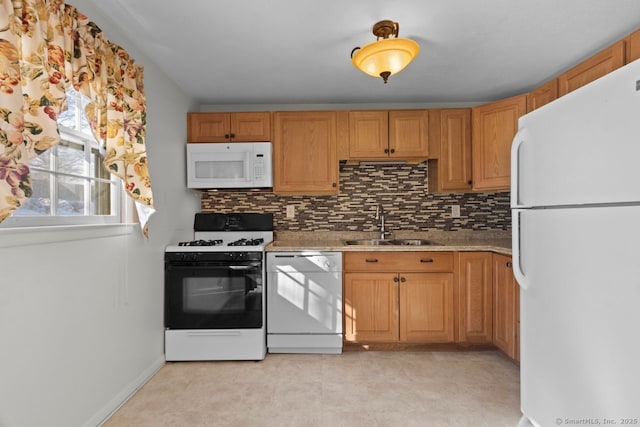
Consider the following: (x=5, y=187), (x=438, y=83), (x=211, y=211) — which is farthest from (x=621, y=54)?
(x=211, y=211)

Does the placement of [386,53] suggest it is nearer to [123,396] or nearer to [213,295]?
[213,295]

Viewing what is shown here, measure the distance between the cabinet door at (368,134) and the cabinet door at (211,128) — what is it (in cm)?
116

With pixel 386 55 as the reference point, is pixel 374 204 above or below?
below

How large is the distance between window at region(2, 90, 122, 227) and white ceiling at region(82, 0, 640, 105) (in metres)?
0.70

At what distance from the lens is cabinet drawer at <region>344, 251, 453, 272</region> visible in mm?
2691

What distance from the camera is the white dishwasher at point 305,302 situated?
2.65m

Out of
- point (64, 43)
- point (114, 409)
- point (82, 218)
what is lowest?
point (114, 409)

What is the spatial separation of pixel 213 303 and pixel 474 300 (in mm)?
2087

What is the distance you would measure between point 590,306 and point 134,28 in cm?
270

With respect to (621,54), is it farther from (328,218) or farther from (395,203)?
(328,218)

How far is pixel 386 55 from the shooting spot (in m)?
1.75

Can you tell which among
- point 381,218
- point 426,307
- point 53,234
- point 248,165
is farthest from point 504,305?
point 53,234

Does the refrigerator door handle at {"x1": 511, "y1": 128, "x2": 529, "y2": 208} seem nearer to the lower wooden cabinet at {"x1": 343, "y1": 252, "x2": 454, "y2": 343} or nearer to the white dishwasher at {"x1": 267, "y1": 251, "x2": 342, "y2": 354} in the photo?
the lower wooden cabinet at {"x1": 343, "y1": 252, "x2": 454, "y2": 343}

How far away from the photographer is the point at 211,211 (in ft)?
10.9
